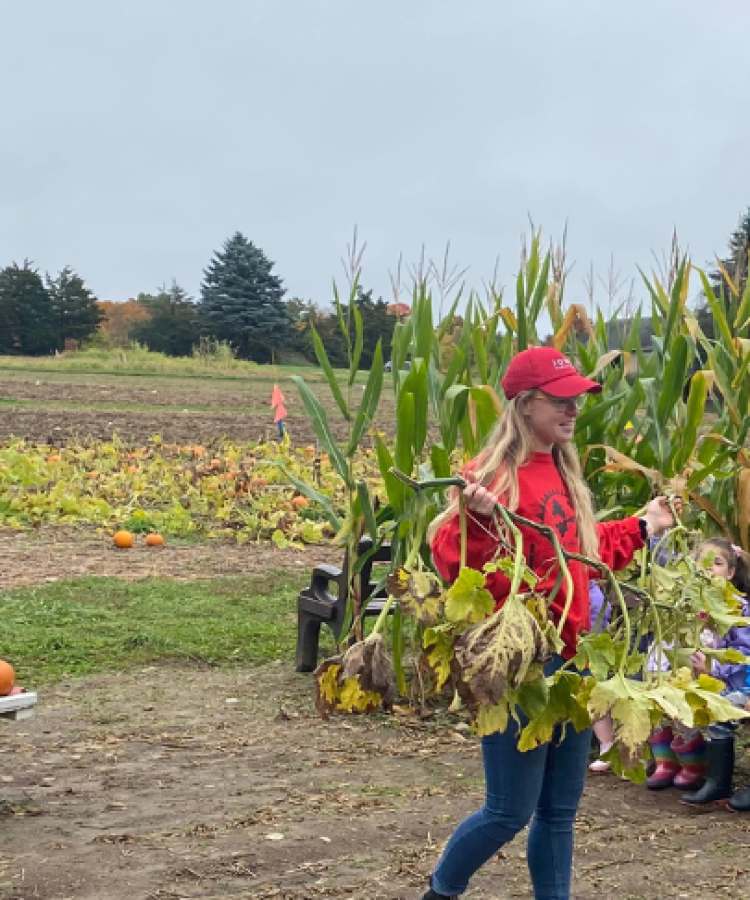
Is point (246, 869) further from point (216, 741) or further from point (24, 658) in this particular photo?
point (24, 658)

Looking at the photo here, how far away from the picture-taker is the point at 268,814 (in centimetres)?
392

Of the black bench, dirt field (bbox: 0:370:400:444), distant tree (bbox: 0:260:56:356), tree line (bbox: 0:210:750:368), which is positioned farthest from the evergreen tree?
the black bench

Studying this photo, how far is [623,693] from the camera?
2283 mm

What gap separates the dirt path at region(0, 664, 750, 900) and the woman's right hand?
50.4 inches

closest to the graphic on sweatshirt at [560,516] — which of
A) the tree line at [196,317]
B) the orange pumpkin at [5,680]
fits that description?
the orange pumpkin at [5,680]

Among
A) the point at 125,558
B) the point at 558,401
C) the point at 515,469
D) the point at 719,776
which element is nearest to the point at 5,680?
the point at 515,469

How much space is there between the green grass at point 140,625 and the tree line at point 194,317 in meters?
38.2

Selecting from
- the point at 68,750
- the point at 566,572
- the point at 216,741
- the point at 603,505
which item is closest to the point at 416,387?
the point at 603,505

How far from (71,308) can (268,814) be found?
47.4 m

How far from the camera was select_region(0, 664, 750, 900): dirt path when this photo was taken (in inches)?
134

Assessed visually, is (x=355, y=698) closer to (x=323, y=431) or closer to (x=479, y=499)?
(x=479, y=499)

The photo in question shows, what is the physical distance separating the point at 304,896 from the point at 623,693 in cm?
141

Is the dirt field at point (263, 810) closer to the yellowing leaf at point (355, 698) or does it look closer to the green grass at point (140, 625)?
the green grass at point (140, 625)

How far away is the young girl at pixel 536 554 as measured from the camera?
2.79 meters
